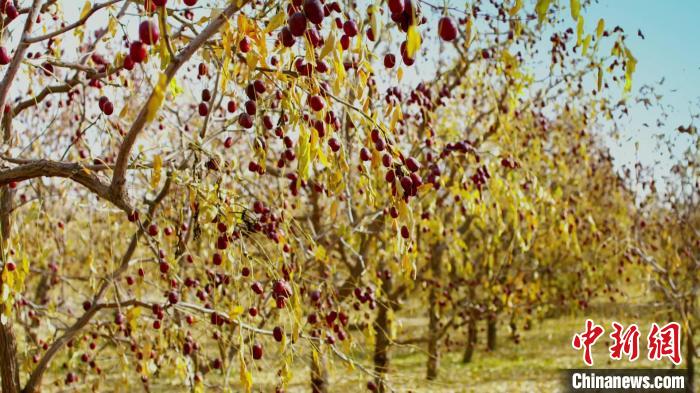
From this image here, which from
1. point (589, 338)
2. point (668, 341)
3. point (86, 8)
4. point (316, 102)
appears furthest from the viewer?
point (668, 341)

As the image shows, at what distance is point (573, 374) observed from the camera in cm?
1022

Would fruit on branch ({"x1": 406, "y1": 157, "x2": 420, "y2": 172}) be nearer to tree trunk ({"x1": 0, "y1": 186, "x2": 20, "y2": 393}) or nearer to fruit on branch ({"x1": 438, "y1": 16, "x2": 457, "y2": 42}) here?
fruit on branch ({"x1": 438, "y1": 16, "x2": 457, "y2": 42})

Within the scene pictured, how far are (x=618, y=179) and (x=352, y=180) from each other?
3487 mm

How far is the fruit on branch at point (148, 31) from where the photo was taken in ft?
5.22

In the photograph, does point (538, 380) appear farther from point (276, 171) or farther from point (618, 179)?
point (276, 171)

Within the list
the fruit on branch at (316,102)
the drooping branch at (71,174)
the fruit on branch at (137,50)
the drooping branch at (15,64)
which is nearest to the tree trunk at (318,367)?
the drooping branch at (71,174)

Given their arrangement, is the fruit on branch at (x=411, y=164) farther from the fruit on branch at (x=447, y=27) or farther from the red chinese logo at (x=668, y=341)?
the red chinese logo at (x=668, y=341)

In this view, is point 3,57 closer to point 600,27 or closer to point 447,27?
point 447,27

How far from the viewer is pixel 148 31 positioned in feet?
5.23

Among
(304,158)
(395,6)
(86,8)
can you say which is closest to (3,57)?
(86,8)

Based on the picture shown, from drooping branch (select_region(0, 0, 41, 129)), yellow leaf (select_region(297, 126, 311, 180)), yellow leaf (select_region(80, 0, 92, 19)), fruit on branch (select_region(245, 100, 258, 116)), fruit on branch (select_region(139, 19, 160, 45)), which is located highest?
yellow leaf (select_region(80, 0, 92, 19))

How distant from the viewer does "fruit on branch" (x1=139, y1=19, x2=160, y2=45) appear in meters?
1.59

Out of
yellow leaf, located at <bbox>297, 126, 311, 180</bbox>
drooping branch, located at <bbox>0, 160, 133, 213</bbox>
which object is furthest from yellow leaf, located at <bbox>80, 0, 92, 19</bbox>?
yellow leaf, located at <bbox>297, 126, 311, 180</bbox>

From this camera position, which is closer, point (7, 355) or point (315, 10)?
point (315, 10)
